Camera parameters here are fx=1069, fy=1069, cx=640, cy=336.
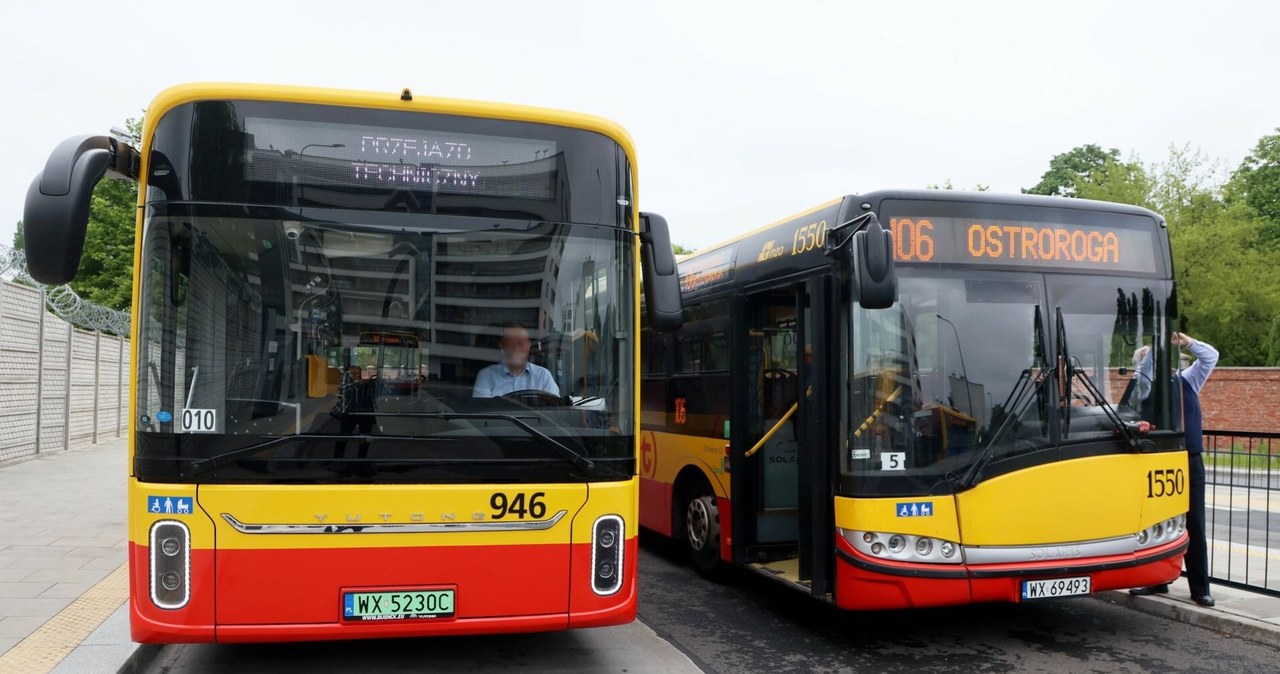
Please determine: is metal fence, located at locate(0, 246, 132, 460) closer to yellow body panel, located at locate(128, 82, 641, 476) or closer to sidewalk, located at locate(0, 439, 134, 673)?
sidewalk, located at locate(0, 439, 134, 673)

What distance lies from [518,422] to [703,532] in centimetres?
404

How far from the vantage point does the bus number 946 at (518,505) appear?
522 centimetres

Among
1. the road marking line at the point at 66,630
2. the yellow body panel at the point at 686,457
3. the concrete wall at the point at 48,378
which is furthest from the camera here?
the concrete wall at the point at 48,378

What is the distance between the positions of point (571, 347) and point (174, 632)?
2.27m

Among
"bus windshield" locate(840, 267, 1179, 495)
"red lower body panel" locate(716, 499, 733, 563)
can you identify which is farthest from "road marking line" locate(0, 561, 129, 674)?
"bus windshield" locate(840, 267, 1179, 495)

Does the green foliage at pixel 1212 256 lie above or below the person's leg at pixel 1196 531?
above

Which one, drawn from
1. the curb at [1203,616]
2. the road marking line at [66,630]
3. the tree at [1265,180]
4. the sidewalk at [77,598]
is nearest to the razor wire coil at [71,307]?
the sidewalk at [77,598]

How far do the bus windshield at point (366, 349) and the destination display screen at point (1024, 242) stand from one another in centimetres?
220

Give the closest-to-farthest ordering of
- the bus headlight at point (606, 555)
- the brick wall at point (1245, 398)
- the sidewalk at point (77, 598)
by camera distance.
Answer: the bus headlight at point (606, 555), the sidewalk at point (77, 598), the brick wall at point (1245, 398)

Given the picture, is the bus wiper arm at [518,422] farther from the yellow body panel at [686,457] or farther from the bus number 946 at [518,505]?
the yellow body panel at [686,457]

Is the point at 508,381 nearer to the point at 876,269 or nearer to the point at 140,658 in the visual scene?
the point at 876,269

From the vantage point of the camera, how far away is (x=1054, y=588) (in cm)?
633

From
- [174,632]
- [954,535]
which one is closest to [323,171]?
[174,632]

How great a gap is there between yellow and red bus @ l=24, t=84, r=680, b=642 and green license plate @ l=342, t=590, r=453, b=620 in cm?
1
